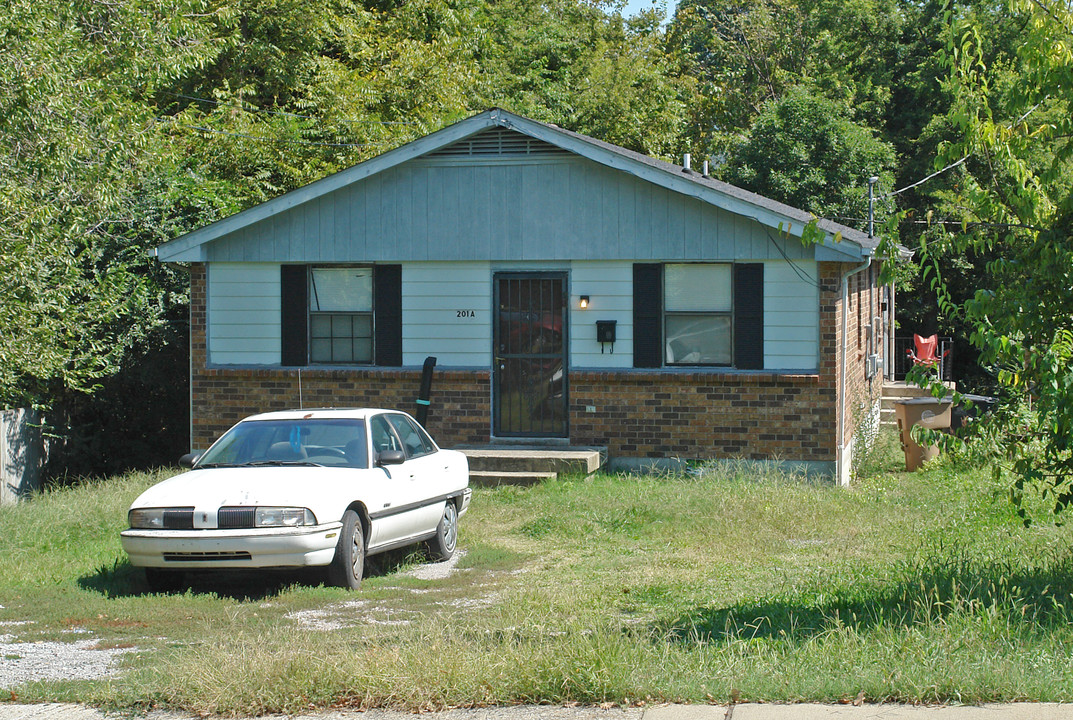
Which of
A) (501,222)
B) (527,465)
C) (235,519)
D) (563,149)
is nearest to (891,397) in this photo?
(563,149)

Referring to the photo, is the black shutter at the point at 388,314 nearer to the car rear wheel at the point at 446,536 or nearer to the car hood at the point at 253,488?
the car rear wheel at the point at 446,536

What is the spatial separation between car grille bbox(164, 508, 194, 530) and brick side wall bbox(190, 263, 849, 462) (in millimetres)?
7226

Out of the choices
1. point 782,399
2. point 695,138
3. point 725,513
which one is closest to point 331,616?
point 725,513

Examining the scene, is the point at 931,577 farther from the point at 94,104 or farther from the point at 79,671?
the point at 94,104

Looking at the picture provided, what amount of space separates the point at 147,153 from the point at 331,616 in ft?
42.9

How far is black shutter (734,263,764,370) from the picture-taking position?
48.0 feet

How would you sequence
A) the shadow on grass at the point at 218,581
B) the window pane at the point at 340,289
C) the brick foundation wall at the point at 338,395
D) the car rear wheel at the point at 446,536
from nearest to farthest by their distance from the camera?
the shadow on grass at the point at 218,581, the car rear wheel at the point at 446,536, the brick foundation wall at the point at 338,395, the window pane at the point at 340,289

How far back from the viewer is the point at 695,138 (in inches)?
1527

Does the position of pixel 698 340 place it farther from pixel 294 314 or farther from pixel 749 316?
pixel 294 314

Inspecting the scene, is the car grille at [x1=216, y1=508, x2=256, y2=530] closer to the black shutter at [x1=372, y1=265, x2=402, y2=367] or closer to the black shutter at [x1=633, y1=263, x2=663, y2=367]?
the black shutter at [x1=372, y1=265, x2=402, y2=367]

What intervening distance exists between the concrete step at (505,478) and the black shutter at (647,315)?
84.3 inches

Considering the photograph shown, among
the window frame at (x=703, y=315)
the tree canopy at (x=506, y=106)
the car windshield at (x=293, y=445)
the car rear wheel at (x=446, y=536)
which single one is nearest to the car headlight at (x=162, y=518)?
the car windshield at (x=293, y=445)

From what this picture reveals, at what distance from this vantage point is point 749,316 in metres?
14.7

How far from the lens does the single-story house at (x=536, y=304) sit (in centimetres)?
1457
